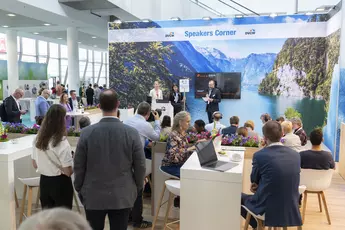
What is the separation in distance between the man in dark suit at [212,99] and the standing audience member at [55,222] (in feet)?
27.5

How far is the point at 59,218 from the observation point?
725 millimetres

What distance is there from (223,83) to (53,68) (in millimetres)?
14252

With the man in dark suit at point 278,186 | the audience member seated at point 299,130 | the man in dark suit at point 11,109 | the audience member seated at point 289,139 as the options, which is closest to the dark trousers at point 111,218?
the man in dark suit at point 278,186

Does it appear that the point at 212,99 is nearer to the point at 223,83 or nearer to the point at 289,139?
the point at 223,83

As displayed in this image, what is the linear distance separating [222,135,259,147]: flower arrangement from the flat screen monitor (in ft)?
17.7

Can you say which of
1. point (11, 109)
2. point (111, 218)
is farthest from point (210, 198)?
point (11, 109)

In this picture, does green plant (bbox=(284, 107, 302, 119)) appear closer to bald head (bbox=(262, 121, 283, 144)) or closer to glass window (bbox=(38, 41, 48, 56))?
bald head (bbox=(262, 121, 283, 144))

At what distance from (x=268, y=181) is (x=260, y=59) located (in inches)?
277

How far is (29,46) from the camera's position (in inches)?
724

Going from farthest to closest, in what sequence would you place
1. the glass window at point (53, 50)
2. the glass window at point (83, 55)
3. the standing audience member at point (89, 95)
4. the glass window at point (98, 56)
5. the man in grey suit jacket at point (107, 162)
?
1. the glass window at point (98, 56)
2. the glass window at point (83, 55)
3. the glass window at point (53, 50)
4. the standing audience member at point (89, 95)
5. the man in grey suit jacket at point (107, 162)

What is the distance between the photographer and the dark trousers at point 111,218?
2363 mm

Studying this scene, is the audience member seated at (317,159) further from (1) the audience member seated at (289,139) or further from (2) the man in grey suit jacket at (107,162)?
(2) the man in grey suit jacket at (107,162)

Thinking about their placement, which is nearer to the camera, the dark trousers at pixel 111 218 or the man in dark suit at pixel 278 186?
the dark trousers at pixel 111 218

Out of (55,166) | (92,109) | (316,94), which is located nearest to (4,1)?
(92,109)
